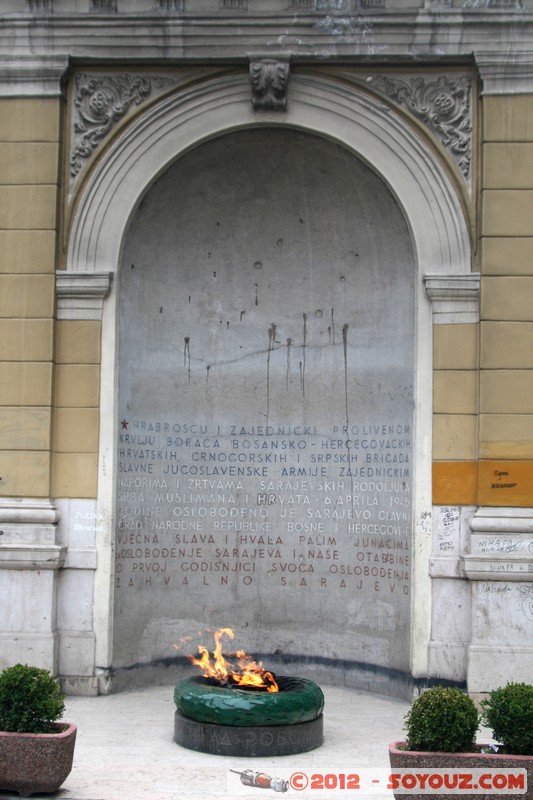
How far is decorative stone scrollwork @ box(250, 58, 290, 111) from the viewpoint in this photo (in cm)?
1199

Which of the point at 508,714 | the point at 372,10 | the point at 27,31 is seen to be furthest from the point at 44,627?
the point at 372,10

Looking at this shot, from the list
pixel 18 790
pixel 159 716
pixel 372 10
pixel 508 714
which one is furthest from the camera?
pixel 372 10

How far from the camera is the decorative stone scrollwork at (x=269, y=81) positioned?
12.0 metres

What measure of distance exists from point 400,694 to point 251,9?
8029 millimetres

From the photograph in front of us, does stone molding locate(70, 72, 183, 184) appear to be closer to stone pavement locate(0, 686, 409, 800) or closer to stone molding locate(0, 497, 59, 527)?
stone molding locate(0, 497, 59, 527)

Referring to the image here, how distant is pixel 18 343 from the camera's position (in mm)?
12008

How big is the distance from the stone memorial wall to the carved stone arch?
0.36 meters

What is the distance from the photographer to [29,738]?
785 cm

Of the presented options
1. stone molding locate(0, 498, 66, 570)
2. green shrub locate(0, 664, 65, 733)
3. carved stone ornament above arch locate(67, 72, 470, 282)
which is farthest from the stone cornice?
green shrub locate(0, 664, 65, 733)

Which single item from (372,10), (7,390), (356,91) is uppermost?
(372,10)

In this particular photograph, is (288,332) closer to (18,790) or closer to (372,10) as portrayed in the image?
(372,10)

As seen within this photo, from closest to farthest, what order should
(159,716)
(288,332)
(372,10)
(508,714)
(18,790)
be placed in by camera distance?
(508,714) → (18,790) → (159,716) → (372,10) → (288,332)

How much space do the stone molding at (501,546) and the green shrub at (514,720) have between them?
141 inches

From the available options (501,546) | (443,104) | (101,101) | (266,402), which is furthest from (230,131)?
(501,546)
